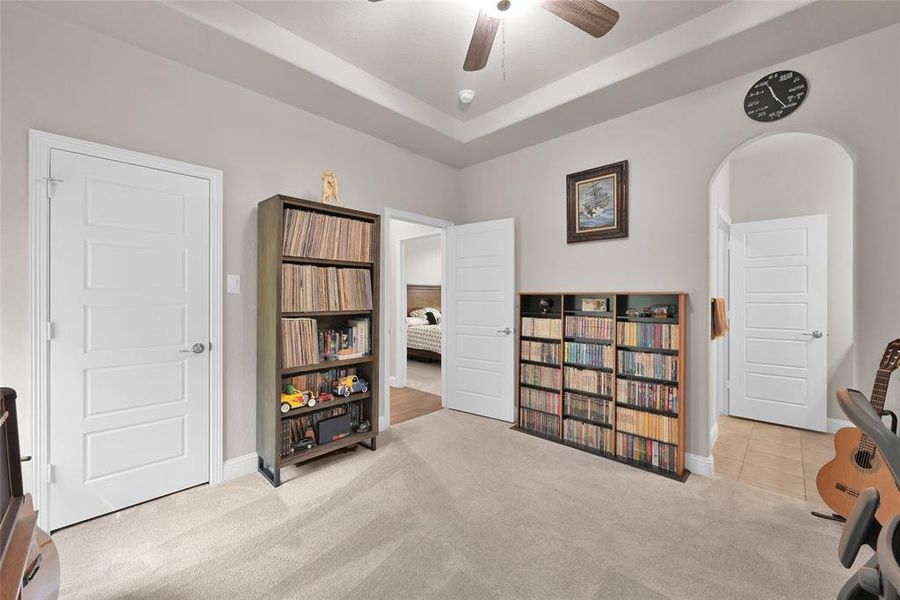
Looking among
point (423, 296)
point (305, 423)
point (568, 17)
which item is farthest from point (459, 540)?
point (423, 296)

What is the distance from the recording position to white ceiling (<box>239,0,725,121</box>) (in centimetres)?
215

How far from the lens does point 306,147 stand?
2996 millimetres

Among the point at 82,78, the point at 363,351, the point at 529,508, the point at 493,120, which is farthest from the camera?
the point at 493,120

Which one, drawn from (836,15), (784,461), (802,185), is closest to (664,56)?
(836,15)

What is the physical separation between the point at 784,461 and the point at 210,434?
162 inches

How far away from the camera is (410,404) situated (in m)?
4.31

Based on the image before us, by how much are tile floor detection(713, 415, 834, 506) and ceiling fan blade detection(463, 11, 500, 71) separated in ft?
10.2

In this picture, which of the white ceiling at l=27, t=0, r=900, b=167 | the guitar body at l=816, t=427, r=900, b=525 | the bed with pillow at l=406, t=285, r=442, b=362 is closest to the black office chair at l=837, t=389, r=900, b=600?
the guitar body at l=816, t=427, r=900, b=525

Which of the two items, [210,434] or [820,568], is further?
[210,434]

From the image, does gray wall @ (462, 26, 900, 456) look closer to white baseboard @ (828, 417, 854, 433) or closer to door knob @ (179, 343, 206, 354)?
white baseboard @ (828, 417, 854, 433)

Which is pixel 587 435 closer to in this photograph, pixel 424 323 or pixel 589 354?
pixel 589 354

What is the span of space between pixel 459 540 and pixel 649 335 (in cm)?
195

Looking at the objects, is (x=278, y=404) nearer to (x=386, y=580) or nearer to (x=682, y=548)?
(x=386, y=580)

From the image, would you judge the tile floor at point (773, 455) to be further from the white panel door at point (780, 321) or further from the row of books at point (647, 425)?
the row of books at point (647, 425)
